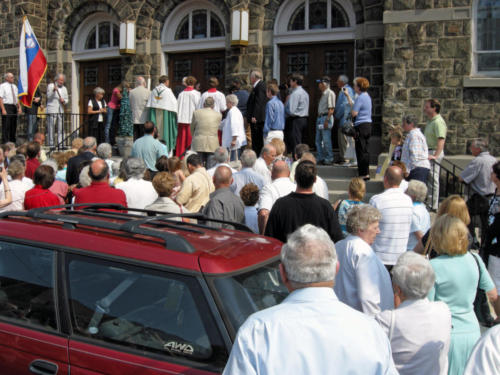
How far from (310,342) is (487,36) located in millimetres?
10769

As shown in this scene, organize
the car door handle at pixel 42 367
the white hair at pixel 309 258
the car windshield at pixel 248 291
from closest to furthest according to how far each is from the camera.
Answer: the white hair at pixel 309 258, the car windshield at pixel 248 291, the car door handle at pixel 42 367

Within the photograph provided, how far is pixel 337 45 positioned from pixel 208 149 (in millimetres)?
5039

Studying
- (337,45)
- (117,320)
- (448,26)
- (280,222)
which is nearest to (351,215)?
(280,222)

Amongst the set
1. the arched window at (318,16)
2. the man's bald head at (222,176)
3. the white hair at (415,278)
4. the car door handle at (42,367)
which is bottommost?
the car door handle at (42,367)

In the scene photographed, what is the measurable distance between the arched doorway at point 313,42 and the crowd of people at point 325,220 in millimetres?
2401

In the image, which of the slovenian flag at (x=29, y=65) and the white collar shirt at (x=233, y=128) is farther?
the slovenian flag at (x=29, y=65)

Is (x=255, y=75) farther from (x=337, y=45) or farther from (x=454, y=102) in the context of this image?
(x=454, y=102)

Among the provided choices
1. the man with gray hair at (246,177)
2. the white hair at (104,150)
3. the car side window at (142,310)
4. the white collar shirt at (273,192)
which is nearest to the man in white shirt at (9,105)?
the white hair at (104,150)

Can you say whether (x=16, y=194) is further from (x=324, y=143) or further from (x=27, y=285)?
(x=324, y=143)

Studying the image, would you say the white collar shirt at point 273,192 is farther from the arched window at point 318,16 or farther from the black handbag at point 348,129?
the arched window at point 318,16

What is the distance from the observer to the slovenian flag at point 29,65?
14148mm

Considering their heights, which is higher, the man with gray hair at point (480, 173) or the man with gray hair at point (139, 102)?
the man with gray hair at point (139, 102)

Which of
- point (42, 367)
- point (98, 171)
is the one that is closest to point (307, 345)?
point (42, 367)

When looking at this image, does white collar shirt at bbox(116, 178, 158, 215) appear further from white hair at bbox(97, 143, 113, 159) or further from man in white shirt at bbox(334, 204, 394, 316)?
man in white shirt at bbox(334, 204, 394, 316)
